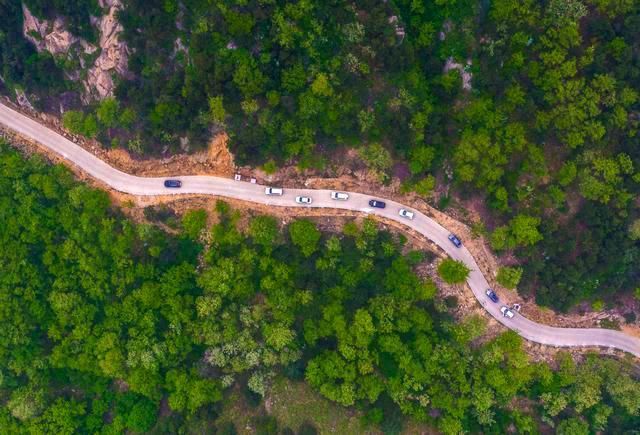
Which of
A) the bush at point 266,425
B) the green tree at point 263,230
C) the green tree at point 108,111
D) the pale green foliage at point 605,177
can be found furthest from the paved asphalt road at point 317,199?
the bush at point 266,425

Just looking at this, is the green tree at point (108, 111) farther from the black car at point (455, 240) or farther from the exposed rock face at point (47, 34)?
the black car at point (455, 240)

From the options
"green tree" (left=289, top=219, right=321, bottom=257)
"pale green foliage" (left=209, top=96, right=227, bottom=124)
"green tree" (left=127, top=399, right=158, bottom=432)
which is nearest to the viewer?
"pale green foliage" (left=209, top=96, right=227, bottom=124)

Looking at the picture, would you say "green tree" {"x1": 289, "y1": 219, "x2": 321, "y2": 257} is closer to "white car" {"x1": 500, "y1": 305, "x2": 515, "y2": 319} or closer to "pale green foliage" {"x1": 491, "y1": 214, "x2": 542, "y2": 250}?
"pale green foliage" {"x1": 491, "y1": 214, "x2": 542, "y2": 250}

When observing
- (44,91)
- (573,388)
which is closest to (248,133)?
(44,91)

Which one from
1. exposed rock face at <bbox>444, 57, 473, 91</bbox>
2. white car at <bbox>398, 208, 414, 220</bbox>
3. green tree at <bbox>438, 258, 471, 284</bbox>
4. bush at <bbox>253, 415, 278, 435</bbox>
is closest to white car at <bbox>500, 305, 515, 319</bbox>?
green tree at <bbox>438, 258, 471, 284</bbox>

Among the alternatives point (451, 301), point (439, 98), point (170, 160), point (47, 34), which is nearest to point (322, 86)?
point (439, 98)

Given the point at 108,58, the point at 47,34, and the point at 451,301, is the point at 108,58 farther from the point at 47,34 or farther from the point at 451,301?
the point at 451,301
